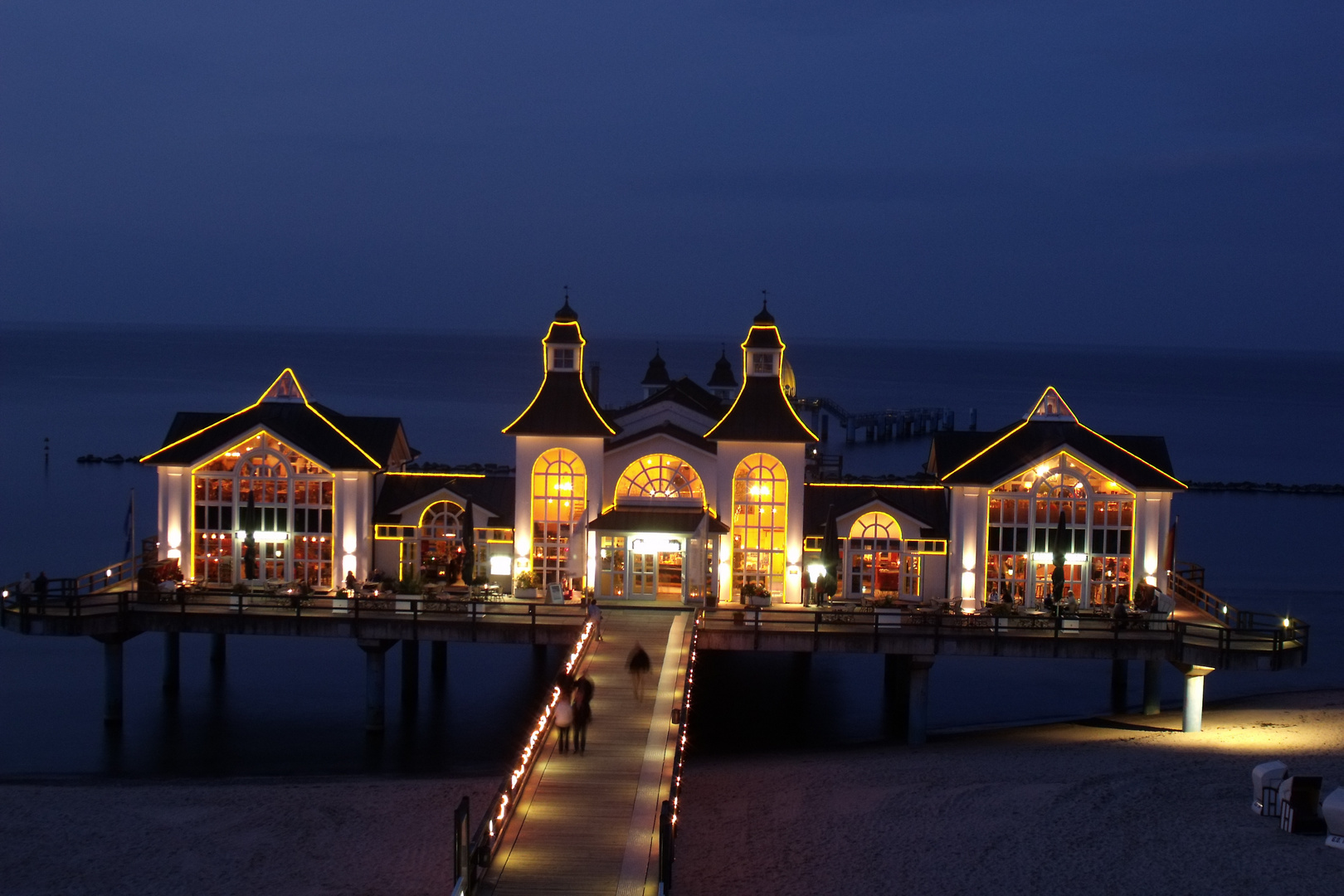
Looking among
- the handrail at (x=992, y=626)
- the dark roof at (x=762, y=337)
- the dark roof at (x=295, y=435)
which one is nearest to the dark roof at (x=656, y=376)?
the dark roof at (x=762, y=337)

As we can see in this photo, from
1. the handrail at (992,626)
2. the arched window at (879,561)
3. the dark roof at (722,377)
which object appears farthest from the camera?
the dark roof at (722,377)

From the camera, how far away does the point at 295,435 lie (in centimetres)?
3784

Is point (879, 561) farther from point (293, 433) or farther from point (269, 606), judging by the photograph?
point (293, 433)

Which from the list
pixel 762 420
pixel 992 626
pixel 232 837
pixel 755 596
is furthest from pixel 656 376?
pixel 232 837

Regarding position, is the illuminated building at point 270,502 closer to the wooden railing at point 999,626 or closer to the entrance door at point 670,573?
the entrance door at point 670,573

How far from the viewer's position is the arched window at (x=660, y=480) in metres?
37.9

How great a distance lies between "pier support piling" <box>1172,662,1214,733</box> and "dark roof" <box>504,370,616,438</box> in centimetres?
1480

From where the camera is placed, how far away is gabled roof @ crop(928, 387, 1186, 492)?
36.8 m

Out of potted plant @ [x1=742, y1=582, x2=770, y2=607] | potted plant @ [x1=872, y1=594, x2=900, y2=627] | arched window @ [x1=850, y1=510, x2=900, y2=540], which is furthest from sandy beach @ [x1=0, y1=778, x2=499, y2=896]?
arched window @ [x1=850, y1=510, x2=900, y2=540]

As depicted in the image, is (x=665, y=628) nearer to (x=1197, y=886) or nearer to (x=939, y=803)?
(x=939, y=803)

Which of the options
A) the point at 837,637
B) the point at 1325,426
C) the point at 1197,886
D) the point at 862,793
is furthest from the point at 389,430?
the point at 1325,426

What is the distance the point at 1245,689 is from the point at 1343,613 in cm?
1506

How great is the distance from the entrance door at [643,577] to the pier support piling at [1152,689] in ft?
41.0

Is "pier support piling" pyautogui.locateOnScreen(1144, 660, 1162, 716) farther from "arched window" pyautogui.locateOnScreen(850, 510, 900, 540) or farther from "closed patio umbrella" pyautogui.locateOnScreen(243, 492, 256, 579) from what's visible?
"closed patio umbrella" pyautogui.locateOnScreen(243, 492, 256, 579)
